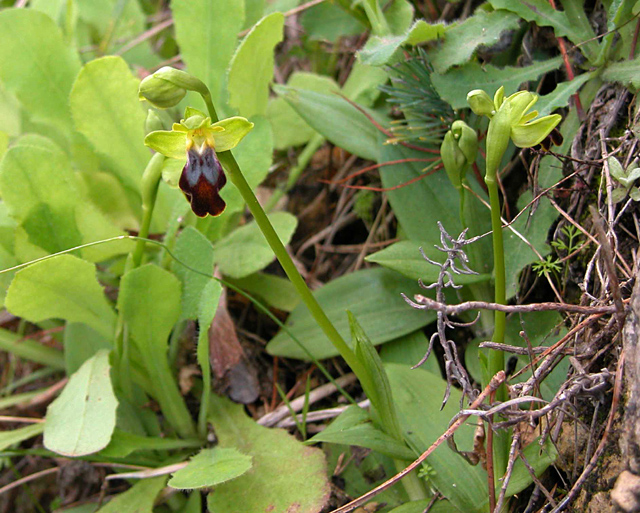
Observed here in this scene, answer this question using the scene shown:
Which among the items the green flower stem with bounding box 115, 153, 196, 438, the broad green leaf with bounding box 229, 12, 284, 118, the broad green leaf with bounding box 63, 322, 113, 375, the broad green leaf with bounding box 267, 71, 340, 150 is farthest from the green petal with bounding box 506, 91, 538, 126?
the broad green leaf with bounding box 63, 322, 113, 375

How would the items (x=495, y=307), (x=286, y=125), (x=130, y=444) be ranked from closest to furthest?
(x=495, y=307) < (x=130, y=444) < (x=286, y=125)

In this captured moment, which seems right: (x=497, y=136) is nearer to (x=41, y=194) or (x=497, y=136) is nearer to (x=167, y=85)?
(x=167, y=85)

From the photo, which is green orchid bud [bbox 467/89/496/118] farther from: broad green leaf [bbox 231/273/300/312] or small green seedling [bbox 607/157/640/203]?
broad green leaf [bbox 231/273/300/312]

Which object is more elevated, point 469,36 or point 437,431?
point 469,36

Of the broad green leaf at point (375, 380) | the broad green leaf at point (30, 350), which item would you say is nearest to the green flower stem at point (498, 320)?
the broad green leaf at point (375, 380)

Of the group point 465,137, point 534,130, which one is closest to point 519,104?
point 534,130
